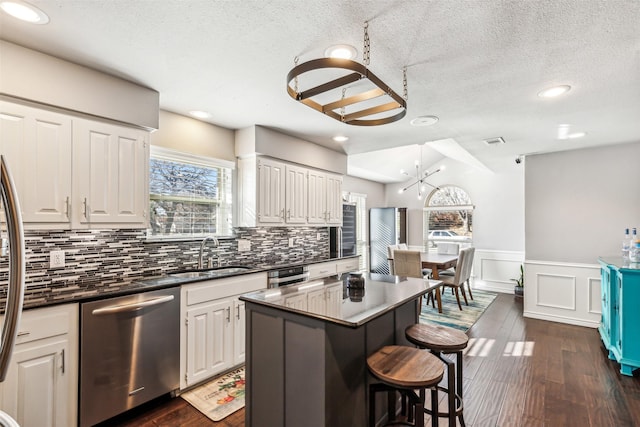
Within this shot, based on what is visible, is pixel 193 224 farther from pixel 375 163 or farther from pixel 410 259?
pixel 375 163

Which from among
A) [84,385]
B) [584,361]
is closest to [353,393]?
[84,385]

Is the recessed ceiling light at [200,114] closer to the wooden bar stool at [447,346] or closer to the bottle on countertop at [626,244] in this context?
the wooden bar stool at [447,346]

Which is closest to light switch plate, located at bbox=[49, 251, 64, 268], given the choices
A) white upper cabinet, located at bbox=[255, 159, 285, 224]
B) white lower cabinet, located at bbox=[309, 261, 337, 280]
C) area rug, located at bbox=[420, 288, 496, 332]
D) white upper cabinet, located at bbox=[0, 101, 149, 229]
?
white upper cabinet, located at bbox=[0, 101, 149, 229]

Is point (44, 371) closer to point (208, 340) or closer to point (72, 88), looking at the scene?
point (208, 340)

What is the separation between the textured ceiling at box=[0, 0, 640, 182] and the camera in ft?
5.11

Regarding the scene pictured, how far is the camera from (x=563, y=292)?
14.5ft

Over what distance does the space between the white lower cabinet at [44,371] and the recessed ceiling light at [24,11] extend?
155 centimetres

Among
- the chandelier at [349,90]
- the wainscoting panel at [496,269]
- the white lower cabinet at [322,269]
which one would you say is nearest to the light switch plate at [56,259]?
the chandelier at [349,90]

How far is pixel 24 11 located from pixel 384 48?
1873 millimetres

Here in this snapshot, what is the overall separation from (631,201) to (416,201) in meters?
3.90

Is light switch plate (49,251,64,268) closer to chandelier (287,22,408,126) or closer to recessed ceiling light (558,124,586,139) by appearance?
chandelier (287,22,408,126)

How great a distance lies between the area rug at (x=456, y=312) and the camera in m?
4.39

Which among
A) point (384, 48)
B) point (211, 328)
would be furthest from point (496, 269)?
point (384, 48)

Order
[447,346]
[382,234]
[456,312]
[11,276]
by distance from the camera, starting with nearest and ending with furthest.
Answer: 1. [11,276]
2. [447,346]
3. [456,312]
4. [382,234]
